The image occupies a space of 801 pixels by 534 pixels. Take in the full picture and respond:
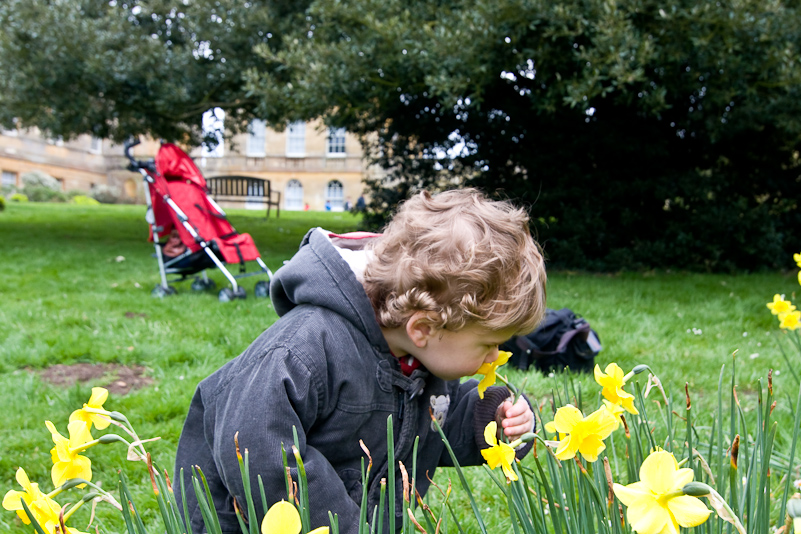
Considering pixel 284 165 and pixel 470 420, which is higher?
pixel 284 165

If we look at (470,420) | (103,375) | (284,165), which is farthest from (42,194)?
(470,420)

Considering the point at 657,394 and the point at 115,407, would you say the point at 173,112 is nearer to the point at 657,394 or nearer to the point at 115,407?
the point at 115,407

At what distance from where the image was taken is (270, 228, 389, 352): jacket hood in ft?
4.82

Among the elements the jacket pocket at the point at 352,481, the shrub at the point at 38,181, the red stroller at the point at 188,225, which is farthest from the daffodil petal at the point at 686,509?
the shrub at the point at 38,181

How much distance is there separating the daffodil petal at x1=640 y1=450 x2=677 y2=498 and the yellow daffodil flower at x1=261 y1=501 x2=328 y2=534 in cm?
30

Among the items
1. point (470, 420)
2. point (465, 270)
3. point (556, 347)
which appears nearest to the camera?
point (465, 270)

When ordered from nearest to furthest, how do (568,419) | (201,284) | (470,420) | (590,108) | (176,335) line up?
(568,419) < (470,420) < (176,335) < (201,284) < (590,108)

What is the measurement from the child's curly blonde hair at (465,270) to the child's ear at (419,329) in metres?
0.02

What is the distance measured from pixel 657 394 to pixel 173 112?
8.48 meters

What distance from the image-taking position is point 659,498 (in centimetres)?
55

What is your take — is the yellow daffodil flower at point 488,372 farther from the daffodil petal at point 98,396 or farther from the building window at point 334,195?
the building window at point 334,195

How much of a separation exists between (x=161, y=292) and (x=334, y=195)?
29.3 m

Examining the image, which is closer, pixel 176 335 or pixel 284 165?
pixel 176 335

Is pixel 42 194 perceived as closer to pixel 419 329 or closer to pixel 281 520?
pixel 419 329
